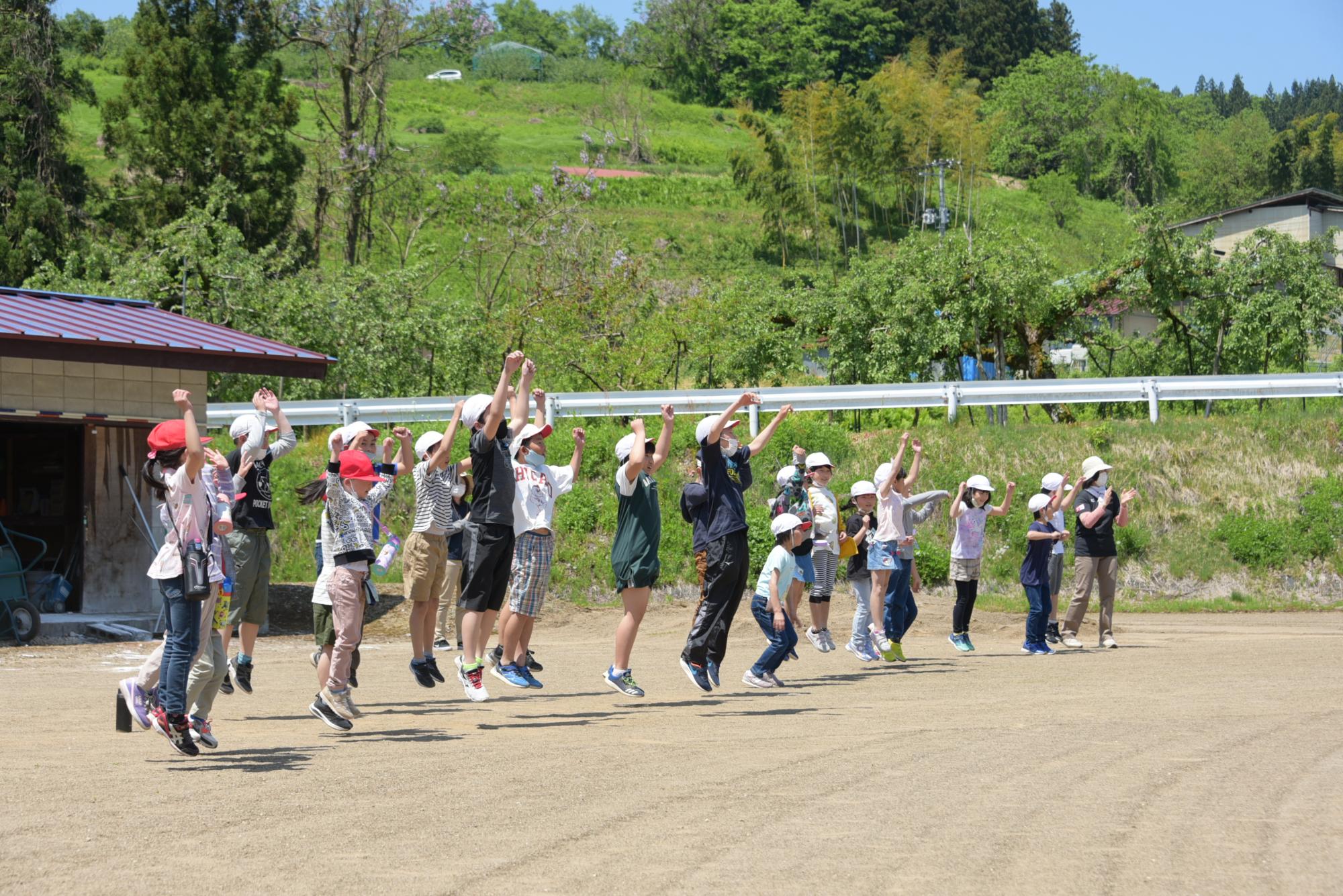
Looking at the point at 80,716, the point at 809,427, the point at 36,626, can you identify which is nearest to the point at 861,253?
the point at 809,427

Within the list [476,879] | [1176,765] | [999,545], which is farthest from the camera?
[999,545]

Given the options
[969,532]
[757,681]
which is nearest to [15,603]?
[757,681]

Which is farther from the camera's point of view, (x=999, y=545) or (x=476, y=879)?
(x=999, y=545)

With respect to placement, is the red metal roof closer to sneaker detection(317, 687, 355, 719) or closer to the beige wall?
the beige wall

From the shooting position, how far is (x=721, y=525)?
9320 millimetres

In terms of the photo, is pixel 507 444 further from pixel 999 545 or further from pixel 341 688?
pixel 999 545

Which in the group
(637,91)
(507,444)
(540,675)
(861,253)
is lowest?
(540,675)

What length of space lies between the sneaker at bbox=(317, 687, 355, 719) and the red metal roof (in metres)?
7.10

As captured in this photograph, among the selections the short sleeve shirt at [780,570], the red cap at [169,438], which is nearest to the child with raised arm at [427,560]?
the short sleeve shirt at [780,570]

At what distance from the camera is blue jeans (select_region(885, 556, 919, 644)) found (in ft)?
40.2

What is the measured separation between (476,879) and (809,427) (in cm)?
1583

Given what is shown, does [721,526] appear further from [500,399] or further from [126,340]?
[126,340]

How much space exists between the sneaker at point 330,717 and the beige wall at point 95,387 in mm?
7774

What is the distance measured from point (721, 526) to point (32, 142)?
27858 millimetres
